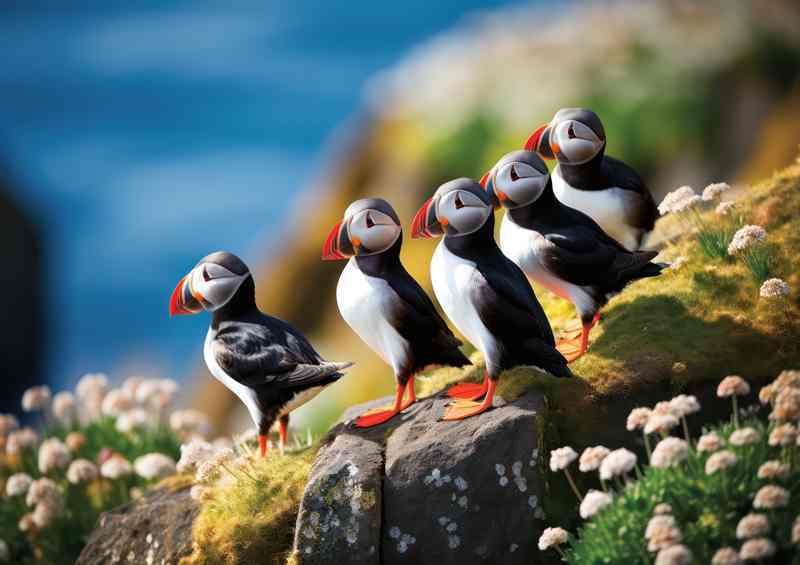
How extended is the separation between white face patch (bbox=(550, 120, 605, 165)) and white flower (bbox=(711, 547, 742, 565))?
255cm

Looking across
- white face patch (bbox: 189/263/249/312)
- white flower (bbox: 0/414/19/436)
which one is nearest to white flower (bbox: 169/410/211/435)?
white flower (bbox: 0/414/19/436)

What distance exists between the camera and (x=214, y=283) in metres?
5.45

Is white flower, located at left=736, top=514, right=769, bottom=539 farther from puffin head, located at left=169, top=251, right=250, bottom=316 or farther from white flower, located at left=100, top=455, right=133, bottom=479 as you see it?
white flower, located at left=100, top=455, right=133, bottom=479

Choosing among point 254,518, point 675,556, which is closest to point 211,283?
point 254,518

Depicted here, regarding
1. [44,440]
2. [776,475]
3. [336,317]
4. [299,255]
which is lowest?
[776,475]

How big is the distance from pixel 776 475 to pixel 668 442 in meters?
0.47

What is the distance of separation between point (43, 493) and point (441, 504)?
3308 millimetres

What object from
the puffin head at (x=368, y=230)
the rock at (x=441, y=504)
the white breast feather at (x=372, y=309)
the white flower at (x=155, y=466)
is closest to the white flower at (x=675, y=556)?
the rock at (x=441, y=504)

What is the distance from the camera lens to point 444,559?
4926mm

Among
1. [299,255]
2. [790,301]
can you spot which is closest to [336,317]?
[299,255]

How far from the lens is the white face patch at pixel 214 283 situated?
5.46 m

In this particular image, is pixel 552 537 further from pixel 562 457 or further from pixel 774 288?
pixel 774 288

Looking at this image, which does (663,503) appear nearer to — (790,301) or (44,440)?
(790,301)

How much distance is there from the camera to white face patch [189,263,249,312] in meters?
5.46
